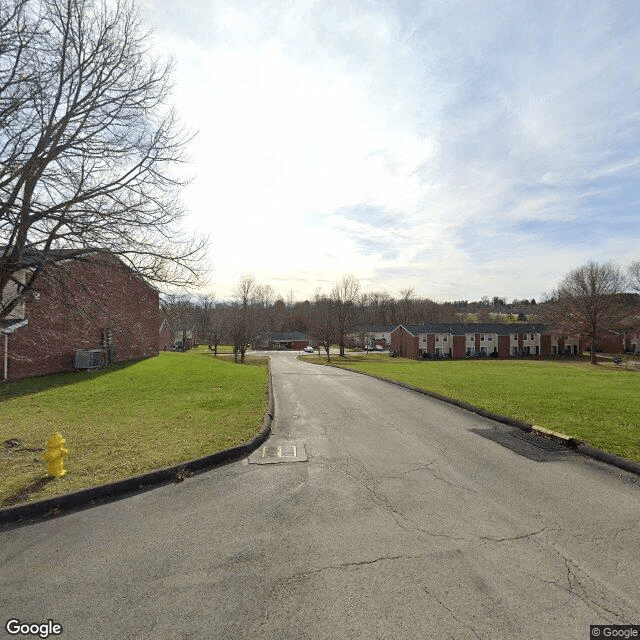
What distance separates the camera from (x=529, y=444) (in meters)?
8.12

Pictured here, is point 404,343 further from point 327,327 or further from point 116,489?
point 116,489

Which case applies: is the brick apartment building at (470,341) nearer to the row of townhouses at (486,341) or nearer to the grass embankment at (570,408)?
the row of townhouses at (486,341)

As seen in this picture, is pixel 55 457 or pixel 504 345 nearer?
pixel 55 457

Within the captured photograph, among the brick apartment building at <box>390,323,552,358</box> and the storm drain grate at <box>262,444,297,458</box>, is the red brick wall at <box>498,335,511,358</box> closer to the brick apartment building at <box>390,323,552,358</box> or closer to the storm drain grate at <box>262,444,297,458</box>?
the brick apartment building at <box>390,323,552,358</box>

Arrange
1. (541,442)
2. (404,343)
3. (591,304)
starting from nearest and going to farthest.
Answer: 1. (541,442)
2. (591,304)
3. (404,343)

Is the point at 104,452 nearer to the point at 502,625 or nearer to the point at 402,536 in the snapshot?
the point at 402,536

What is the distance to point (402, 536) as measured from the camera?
4332 mm

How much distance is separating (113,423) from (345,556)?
25.6 feet

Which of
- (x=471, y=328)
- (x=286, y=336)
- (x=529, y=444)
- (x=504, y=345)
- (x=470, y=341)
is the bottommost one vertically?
(x=529, y=444)

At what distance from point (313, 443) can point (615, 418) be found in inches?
325

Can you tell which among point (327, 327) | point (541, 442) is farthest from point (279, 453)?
point (327, 327)

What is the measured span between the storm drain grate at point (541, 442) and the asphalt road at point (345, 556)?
1.07 m

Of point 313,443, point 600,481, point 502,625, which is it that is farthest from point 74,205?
point 600,481

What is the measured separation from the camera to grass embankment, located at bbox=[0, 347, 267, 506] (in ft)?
20.1
